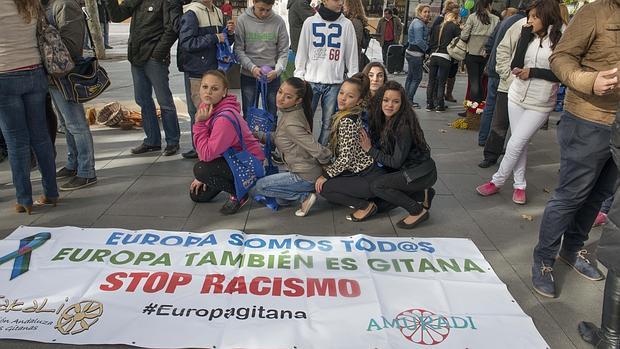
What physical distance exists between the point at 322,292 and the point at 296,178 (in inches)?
50.9

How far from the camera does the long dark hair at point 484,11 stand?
6765 millimetres

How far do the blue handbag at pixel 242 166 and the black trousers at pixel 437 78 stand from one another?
5.05 meters

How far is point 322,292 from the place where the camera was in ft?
8.86

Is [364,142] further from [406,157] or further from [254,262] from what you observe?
[254,262]

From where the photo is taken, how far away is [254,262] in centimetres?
300

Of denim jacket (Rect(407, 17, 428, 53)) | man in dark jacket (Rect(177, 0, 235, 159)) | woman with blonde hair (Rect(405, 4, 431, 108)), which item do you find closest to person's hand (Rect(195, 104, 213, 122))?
man in dark jacket (Rect(177, 0, 235, 159))

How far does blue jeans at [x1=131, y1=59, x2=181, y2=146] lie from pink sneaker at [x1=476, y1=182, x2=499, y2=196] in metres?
3.22

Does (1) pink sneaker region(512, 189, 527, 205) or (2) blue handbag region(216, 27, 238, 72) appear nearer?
(1) pink sneaker region(512, 189, 527, 205)

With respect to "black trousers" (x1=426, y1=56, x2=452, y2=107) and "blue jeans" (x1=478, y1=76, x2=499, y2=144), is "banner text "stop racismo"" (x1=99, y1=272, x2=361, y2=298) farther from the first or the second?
"black trousers" (x1=426, y1=56, x2=452, y2=107)

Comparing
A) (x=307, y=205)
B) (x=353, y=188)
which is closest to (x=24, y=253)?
(x=307, y=205)

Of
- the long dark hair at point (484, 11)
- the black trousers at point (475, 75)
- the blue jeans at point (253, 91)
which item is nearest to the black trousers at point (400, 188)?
the blue jeans at point (253, 91)

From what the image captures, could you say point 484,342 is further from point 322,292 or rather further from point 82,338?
point 82,338

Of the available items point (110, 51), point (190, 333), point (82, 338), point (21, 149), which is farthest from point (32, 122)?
point (110, 51)

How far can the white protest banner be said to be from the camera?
2.34m
